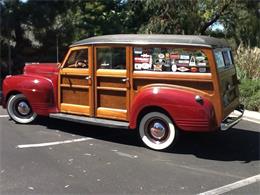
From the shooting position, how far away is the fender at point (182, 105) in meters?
7.21

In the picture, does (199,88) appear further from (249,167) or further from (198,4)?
(198,4)

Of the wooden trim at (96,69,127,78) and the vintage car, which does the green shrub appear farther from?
the wooden trim at (96,69,127,78)

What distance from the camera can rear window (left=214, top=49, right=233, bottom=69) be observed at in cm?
760

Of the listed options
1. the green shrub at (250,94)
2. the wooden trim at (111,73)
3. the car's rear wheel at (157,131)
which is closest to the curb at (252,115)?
the green shrub at (250,94)

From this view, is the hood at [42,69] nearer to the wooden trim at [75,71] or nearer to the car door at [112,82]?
the wooden trim at [75,71]

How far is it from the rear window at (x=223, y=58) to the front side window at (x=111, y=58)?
4.88 feet

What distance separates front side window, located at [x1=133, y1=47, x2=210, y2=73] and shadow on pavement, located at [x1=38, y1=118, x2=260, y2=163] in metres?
1.27

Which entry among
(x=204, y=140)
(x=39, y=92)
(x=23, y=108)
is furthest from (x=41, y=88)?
(x=204, y=140)

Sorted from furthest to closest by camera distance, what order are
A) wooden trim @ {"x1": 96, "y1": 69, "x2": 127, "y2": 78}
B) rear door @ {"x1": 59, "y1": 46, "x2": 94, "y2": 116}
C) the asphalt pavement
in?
rear door @ {"x1": 59, "y1": 46, "x2": 94, "y2": 116}
wooden trim @ {"x1": 96, "y1": 69, "x2": 127, "y2": 78}
the asphalt pavement

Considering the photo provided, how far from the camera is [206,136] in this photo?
8.69m

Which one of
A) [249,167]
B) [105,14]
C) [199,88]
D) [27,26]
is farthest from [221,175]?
[105,14]

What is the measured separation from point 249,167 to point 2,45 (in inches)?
461

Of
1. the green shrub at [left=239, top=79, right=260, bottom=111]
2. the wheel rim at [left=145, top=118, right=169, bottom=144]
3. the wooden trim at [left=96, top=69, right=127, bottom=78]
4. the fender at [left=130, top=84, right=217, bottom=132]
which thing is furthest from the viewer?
the green shrub at [left=239, top=79, right=260, bottom=111]

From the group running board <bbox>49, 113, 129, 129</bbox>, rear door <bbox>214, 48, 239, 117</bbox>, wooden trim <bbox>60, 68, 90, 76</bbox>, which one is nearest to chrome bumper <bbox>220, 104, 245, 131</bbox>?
rear door <bbox>214, 48, 239, 117</bbox>
